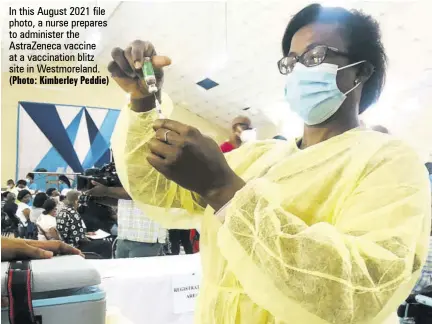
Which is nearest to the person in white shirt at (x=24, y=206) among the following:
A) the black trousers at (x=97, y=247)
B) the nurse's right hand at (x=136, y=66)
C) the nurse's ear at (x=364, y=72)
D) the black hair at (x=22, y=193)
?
the black hair at (x=22, y=193)

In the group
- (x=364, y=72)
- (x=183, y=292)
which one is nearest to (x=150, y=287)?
(x=183, y=292)

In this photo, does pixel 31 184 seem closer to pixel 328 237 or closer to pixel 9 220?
pixel 9 220

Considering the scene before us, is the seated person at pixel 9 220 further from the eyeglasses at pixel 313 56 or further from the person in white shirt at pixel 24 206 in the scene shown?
the eyeglasses at pixel 313 56

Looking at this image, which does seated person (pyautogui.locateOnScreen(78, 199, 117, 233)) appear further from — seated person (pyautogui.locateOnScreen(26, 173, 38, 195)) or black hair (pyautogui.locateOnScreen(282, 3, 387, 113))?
black hair (pyautogui.locateOnScreen(282, 3, 387, 113))

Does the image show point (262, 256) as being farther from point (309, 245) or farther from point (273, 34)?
point (273, 34)

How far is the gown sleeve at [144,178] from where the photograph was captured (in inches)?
22.9

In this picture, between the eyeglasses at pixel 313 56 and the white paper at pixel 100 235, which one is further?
the white paper at pixel 100 235

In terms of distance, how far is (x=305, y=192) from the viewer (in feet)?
1.53

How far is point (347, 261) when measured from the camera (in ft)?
1.14

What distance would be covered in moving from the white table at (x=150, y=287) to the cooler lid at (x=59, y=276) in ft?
1.36

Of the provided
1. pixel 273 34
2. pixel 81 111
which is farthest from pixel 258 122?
pixel 81 111

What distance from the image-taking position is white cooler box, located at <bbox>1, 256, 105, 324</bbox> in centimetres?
49

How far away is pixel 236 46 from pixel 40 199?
413mm

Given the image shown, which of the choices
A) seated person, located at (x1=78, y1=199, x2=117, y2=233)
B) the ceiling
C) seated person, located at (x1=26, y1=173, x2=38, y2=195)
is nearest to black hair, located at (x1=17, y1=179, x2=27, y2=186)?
seated person, located at (x1=26, y1=173, x2=38, y2=195)
